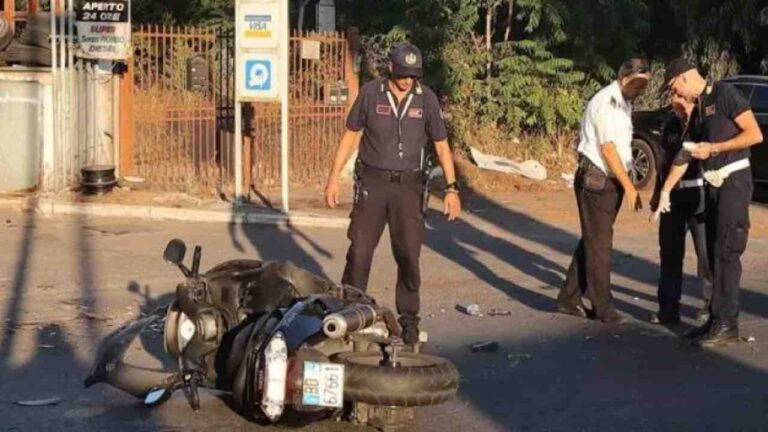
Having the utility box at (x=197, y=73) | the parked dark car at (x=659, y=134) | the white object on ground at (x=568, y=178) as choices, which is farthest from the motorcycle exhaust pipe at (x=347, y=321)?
the white object on ground at (x=568, y=178)

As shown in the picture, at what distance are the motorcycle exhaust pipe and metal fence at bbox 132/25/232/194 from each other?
413 inches

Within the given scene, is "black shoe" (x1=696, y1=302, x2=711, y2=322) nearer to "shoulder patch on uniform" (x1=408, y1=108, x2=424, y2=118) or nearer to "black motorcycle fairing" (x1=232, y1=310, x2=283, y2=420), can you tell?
"shoulder patch on uniform" (x1=408, y1=108, x2=424, y2=118)

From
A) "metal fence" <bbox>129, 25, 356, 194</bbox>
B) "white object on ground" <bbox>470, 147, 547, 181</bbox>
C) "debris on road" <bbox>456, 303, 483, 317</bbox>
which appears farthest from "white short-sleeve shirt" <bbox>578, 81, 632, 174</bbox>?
"white object on ground" <bbox>470, 147, 547, 181</bbox>

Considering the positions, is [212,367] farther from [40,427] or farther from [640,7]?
[640,7]

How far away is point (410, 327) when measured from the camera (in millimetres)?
7977

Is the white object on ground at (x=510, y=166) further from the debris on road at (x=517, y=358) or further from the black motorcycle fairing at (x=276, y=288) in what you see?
the black motorcycle fairing at (x=276, y=288)

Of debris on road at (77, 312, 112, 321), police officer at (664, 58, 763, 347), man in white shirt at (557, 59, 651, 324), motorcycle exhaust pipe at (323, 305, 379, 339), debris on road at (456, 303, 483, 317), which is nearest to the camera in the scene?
motorcycle exhaust pipe at (323, 305, 379, 339)

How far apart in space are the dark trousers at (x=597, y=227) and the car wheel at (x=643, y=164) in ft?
28.0

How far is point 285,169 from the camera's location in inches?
584

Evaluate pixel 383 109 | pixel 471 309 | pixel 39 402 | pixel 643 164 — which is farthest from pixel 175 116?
pixel 39 402

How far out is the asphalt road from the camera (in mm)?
6734

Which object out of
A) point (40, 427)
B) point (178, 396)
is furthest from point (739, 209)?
point (40, 427)

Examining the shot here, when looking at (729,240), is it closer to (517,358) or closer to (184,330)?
(517,358)

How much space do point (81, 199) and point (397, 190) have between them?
27.0 ft
